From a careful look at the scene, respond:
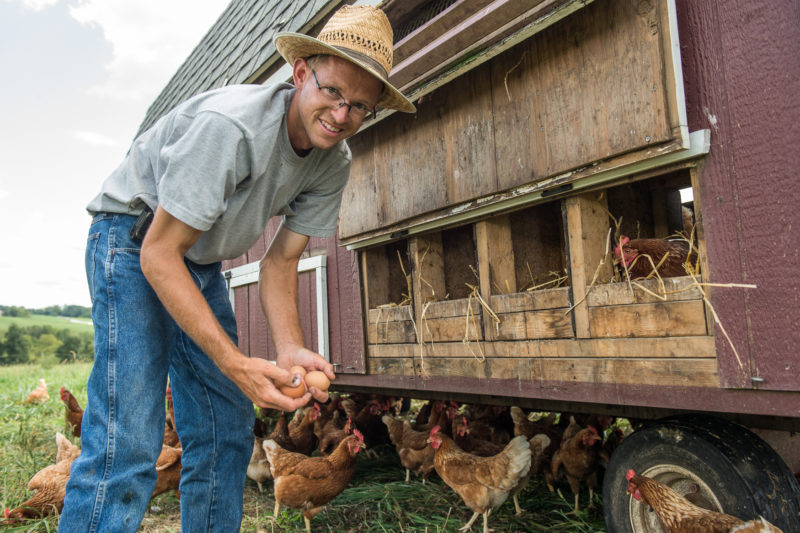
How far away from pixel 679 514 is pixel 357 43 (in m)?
1.99

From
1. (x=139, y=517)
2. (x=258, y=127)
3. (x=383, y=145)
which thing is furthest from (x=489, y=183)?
(x=139, y=517)

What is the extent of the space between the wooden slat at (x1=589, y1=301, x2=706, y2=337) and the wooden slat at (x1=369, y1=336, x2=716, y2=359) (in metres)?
0.03

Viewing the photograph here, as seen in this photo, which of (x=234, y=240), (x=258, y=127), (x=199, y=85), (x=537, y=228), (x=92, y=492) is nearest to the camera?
(x=92, y=492)

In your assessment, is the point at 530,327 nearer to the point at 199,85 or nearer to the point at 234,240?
the point at 234,240

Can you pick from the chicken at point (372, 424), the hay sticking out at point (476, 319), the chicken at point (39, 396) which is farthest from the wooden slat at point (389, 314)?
the chicken at point (39, 396)

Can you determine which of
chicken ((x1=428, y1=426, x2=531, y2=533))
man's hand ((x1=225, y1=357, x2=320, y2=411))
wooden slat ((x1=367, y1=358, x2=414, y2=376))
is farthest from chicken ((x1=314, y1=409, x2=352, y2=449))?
man's hand ((x1=225, y1=357, x2=320, y2=411))

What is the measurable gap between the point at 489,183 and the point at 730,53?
3.43ft

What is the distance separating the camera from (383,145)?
10.7 ft

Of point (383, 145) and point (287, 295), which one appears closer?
point (287, 295)

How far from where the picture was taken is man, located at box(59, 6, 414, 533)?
152 centimetres

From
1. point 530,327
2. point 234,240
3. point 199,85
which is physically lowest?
point 530,327

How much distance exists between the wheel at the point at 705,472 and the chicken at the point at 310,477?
5.77ft

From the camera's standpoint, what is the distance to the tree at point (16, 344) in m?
33.5

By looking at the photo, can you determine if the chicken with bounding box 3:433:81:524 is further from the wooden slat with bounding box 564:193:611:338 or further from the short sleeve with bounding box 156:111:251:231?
the wooden slat with bounding box 564:193:611:338
